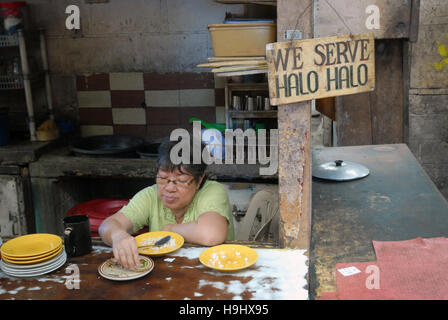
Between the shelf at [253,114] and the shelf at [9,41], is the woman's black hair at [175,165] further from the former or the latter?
the shelf at [9,41]

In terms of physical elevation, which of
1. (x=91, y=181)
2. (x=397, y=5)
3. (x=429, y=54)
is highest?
(x=397, y=5)

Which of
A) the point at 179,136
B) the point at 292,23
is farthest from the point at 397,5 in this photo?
the point at 179,136

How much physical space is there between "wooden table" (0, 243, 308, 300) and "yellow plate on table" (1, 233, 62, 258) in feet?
Answer: 0.31

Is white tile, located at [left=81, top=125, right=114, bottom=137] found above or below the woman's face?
below

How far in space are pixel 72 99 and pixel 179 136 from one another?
10.9 ft

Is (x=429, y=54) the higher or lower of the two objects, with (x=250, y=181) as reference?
higher

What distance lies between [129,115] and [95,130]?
479mm

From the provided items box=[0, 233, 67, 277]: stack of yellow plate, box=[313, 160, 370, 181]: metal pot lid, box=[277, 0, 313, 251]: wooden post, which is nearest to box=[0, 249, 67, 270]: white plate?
box=[0, 233, 67, 277]: stack of yellow plate

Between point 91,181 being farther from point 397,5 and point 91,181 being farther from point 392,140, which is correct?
point 397,5

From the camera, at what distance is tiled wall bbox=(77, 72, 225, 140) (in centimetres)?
524

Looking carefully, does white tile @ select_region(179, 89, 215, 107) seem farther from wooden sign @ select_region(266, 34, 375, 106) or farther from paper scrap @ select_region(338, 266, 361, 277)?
paper scrap @ select_region(338, 266, 361, 277)

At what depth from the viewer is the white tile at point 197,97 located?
5.22m
